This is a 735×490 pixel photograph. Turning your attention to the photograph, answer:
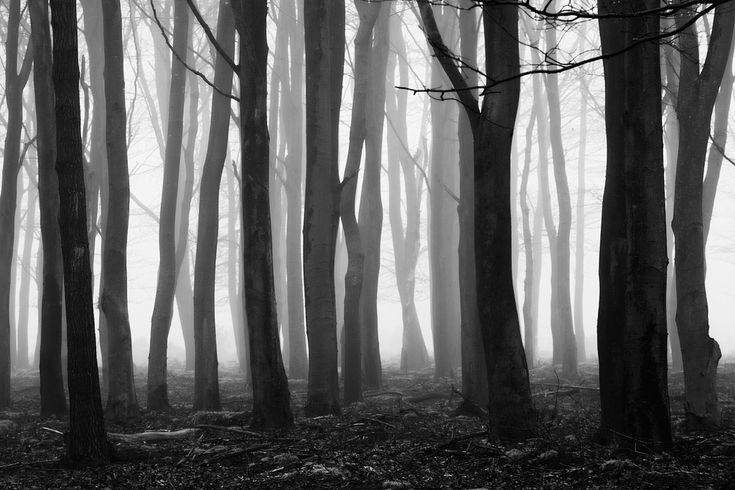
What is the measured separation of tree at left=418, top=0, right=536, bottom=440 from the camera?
256 inches

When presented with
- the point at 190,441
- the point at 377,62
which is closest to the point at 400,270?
the point at 377,62

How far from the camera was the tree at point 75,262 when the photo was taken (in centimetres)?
604

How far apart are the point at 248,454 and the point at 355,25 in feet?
59.1

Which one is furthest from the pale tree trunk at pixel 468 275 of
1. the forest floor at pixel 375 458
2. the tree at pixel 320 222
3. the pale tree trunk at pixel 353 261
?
the tree at pixel 320 222

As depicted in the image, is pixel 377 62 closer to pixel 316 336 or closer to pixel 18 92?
pixel 18 92

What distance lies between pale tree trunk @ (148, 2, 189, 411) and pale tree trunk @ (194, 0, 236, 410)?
2.52 ft

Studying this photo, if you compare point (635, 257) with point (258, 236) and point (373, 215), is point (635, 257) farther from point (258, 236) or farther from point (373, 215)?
point (373, 215)

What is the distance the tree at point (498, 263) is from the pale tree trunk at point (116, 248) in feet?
17.1

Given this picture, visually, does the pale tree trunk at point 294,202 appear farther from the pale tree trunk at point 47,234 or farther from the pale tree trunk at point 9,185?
the pale tree trunk at point 47,234

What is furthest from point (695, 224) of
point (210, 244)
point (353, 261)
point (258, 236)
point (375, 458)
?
point (210, 244)

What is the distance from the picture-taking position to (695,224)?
25.3ft

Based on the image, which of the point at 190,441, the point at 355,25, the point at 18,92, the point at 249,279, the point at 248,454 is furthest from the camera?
the point at 355,25

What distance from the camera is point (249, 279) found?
7.87m

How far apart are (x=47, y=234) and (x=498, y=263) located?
6.91 metres
